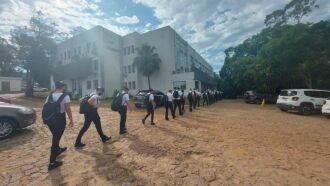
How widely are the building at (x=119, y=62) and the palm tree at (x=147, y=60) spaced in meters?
1.58

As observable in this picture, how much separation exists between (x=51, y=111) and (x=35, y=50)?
31.2m

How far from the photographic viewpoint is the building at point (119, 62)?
31188 mm

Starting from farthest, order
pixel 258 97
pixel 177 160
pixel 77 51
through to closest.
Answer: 1. pixel 77 51
2. pixel 258 97
3. pixel 177 160

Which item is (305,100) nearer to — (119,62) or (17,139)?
(17,139)

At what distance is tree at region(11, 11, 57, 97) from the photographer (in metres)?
28.3

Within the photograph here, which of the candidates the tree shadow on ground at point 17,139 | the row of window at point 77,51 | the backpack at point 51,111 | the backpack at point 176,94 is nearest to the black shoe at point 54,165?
the backpack at point 51,111

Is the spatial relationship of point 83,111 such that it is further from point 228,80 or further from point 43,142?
point 228,80

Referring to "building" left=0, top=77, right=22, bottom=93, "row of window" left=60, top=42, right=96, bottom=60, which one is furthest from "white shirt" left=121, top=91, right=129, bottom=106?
"building" left=0, top=77, right=22, bottom=93

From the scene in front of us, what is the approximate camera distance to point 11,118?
6699 millimetres

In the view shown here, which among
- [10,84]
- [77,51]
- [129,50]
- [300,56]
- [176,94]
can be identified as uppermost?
[77,51]

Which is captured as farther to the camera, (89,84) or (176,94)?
(89,84)

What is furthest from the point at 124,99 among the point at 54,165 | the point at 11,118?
the point at 11,118

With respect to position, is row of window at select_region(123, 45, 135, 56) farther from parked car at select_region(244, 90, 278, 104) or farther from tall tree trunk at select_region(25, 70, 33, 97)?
parked car at select_region(244, 90, 278, 104)

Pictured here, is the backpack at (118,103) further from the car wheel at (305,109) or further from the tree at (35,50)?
the tree at (35,50)
